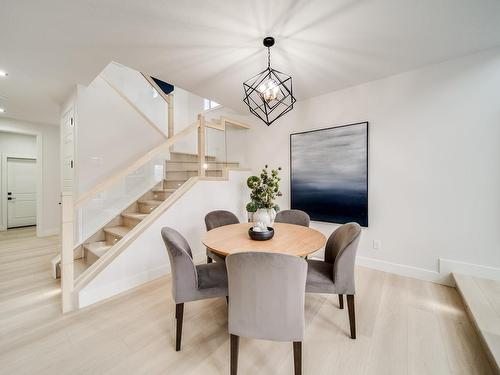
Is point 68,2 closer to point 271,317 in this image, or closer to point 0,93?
point 271,317

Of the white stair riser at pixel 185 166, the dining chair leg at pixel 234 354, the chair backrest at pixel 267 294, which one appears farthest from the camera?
the white stair riser at pixel 185 166

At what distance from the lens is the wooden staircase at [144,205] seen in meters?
2.67

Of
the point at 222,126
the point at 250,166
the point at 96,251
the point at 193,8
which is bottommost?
the point at 96,251

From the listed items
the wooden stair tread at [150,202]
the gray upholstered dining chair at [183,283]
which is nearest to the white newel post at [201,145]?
the wooden stair tread at [150,202]

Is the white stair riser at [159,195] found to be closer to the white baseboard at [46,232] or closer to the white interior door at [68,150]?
the white interior door at [68,150]

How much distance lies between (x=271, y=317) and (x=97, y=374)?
1.25 metres

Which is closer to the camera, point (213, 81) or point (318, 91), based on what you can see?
point (213, 81)

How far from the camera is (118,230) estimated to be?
9.28ft

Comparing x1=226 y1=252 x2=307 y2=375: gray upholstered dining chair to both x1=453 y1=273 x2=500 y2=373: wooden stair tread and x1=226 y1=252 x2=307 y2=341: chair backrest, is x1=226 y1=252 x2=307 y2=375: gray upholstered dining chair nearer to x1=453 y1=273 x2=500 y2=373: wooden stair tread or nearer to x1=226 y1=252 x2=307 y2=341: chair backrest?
x1=226 y1=252 x2=307 y2=341: chair backrest

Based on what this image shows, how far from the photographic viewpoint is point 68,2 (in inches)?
62.7

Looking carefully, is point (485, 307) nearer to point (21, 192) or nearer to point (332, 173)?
point (332, 173)

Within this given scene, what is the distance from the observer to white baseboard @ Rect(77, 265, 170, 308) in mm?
2135

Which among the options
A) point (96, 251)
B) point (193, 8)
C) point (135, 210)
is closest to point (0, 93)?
point (135, 210)

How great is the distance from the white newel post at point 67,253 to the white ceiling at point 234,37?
156 cm
